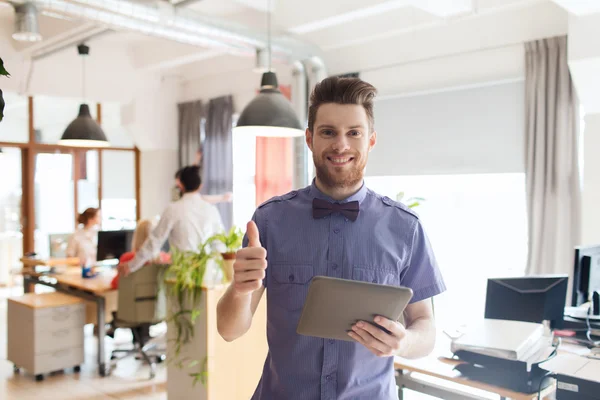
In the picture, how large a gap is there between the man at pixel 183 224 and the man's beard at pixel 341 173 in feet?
9.62

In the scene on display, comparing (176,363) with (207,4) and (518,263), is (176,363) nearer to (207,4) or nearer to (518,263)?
(518,263)

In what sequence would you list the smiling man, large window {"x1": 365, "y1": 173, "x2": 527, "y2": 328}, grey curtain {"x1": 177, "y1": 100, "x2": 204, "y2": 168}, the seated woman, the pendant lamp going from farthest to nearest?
grey curtain {"x1": 177, "y1": 100, "x2": 204, "y2": 168}
large window {"x1": 365, "y1": 173, "x2": 527, "y2": 328}
the seated woman
the pendant lamp
the smiling man

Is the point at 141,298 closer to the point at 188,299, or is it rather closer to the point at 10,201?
the point at 188,299

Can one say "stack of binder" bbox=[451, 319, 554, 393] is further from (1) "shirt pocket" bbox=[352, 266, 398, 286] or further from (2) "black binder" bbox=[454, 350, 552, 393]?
(1) "shirt pocket" bbox=[352, 266, 398, 286]

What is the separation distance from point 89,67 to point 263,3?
9.82ft

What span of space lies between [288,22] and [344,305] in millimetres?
4691

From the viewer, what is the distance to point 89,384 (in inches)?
184

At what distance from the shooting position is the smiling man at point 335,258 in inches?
59.2

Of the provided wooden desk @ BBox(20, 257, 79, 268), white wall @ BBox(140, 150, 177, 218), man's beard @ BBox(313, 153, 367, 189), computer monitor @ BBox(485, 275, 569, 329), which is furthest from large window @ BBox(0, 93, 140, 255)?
man's beard @ BBox(313, 153, 367, 189)

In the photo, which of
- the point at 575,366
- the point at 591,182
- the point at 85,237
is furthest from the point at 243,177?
the point at 575,366

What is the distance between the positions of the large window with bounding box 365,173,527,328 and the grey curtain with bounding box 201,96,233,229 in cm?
226

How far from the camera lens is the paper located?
2018 millimetres

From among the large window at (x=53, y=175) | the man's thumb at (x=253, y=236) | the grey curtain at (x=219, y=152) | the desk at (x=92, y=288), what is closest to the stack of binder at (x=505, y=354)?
the man's thumb at (x=253, y=236)

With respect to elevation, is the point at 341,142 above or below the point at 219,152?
below
